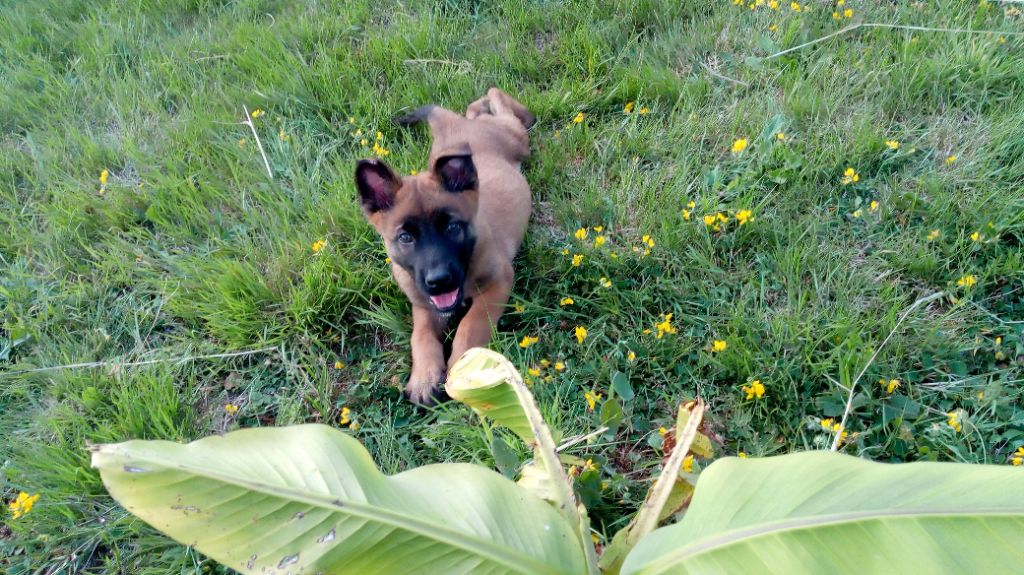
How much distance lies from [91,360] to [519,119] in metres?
2.56

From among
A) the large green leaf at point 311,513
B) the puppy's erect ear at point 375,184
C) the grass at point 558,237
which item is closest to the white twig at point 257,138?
the grass at point 558,237

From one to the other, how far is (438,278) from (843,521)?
6.06ft

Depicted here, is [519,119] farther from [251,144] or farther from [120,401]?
[120,401]

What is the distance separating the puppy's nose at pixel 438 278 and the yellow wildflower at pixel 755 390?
1.26 m

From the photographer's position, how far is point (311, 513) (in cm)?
146

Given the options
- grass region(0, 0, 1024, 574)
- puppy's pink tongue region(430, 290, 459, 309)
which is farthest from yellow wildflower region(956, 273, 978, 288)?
puppy's pink tongue region(430, 290, 459, 309)

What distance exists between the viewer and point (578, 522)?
1685 millimetres

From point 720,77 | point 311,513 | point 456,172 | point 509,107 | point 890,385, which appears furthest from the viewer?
point 509,107

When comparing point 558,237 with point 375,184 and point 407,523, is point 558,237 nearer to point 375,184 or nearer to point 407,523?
point 375,184

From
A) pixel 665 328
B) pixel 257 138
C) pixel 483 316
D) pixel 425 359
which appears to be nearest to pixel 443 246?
pixel 483 316

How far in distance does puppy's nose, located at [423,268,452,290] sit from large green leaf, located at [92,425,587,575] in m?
1.33

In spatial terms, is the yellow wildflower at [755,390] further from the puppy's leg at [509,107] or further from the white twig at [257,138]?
the white twig at [257,138]

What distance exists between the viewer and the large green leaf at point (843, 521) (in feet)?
4.17

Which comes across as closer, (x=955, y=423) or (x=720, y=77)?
(x=955, y=423)
